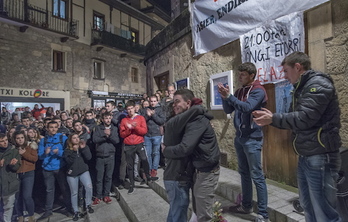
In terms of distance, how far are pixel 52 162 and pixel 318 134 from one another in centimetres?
439

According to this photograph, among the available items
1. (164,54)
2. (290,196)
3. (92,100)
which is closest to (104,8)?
(92,100)

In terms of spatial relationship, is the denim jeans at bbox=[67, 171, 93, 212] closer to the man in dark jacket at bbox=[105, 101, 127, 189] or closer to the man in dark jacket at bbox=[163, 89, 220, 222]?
the man in dark jacket at bbox=[105, 101, 127, 189]

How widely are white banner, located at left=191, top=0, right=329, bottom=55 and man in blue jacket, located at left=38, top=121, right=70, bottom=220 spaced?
3673 millimetres

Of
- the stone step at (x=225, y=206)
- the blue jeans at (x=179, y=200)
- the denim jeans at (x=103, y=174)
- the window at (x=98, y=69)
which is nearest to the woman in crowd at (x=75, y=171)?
the denim jeans at (x=103, y=174)

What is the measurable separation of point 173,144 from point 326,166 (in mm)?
1277

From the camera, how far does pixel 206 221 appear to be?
7.13 feet

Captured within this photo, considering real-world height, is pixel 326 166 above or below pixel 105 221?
above

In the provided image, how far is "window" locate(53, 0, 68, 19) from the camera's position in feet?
46.1

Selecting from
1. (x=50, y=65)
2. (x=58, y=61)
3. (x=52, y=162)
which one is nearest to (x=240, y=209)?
(x=52, y=162)

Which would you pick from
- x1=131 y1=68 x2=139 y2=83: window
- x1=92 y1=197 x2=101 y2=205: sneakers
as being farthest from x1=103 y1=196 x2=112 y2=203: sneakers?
x1=131 y1=68 x2=139 y2=83: window

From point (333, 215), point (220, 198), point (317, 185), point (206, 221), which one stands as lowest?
point (220, 198)

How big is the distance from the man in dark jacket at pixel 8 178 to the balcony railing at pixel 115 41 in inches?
524

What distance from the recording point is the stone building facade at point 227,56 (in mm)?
2840

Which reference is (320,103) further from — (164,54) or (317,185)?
(164,54)
